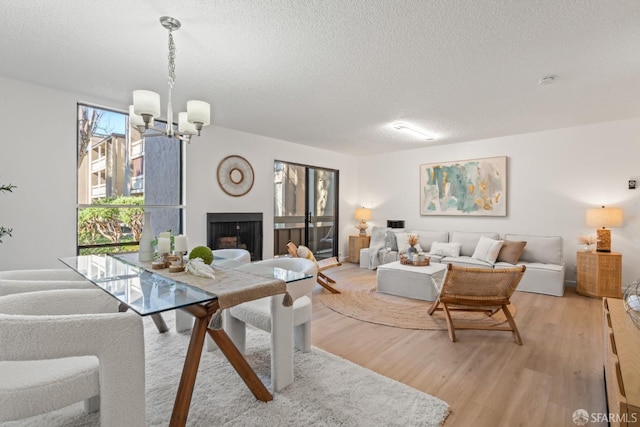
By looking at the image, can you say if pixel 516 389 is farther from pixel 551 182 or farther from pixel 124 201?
pixel 124 201

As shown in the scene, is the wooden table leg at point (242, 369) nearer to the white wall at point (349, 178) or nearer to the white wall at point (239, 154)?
the white wall at point (349, 178)

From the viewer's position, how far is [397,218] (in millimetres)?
6832

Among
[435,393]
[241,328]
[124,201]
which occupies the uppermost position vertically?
[124,201]

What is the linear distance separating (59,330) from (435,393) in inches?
82.0

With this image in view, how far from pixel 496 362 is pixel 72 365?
2748 millimetres

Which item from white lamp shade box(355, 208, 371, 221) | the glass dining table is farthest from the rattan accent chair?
white lamp shade box(355, 208, 371, 221)

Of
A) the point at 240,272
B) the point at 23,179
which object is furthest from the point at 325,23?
the point at 23,179

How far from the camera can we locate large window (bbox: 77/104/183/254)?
3838mm

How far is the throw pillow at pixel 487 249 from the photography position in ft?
15.9

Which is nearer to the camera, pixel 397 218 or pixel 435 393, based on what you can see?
pixel 435 393

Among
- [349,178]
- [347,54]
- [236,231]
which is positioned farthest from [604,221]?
[236,231]

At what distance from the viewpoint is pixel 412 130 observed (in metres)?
5.00

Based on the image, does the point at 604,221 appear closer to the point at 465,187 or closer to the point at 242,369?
the point at 465,187

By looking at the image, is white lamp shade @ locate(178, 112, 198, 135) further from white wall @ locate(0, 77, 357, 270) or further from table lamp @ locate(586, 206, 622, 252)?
table lamp @ locate(586, 206, 622, 252)
